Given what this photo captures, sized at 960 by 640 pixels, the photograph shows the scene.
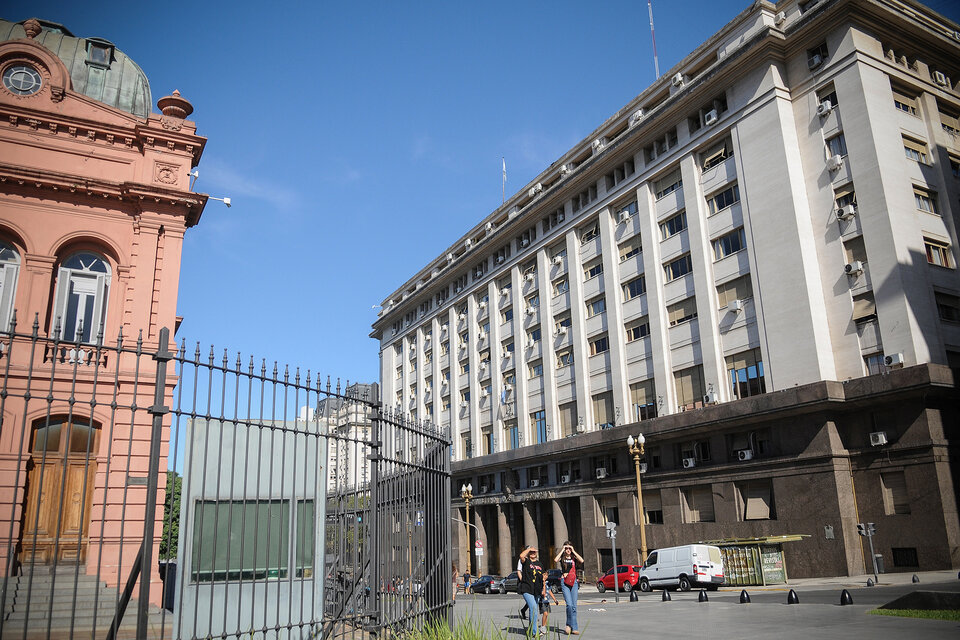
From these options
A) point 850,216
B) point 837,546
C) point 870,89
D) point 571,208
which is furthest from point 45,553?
point 571,208

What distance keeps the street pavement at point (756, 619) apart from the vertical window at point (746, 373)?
10.6m

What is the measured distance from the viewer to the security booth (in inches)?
1065

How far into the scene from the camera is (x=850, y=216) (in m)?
30.9

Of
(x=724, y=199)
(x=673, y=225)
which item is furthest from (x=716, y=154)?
(x=673, y=225)

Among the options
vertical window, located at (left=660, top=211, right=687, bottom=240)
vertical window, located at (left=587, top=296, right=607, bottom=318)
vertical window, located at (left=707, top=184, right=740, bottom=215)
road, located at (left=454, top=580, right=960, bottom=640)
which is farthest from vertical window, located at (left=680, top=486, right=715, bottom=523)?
vertical window, located at (left=707, top=184, right=740, bottom=215)

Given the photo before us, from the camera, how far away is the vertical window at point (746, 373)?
33037 mm

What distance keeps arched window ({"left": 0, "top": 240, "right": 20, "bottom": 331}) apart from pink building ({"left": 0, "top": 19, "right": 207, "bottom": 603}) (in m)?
0.03

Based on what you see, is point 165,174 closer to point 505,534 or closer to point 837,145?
point 837,145

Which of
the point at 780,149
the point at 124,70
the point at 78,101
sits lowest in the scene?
the point at 78,101

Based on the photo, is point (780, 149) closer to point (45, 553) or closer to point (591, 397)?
point (591, 397)

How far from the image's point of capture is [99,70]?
19547 millimetres

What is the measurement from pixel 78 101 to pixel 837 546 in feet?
99.0

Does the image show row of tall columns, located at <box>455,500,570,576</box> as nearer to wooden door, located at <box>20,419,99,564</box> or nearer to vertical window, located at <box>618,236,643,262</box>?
vertical window, located at <box>618,236,643,262</box>

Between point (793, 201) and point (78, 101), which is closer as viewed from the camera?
point (78, 101)
